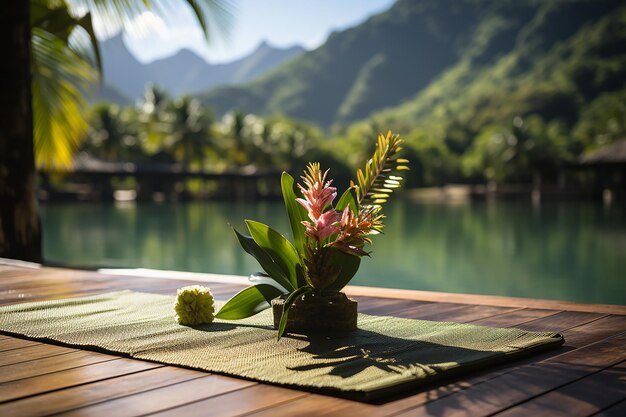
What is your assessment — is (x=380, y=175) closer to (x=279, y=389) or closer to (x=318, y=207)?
(x=318, y=207)

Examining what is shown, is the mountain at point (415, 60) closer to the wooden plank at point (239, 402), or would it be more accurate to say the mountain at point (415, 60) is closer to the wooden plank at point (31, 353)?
the wooden plank at point (31, 353)

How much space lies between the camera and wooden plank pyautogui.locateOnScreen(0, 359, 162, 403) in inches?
66.9

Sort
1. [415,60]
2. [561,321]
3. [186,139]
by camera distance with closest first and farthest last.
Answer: [561,321]
[186,139]
[415,60]

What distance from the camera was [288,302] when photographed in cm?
210

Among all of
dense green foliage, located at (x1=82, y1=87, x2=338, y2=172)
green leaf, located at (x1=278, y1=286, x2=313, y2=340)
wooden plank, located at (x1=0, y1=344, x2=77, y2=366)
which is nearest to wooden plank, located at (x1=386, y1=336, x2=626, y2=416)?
green leaf, located at (x1=278, y1=286, x2=313, y2=340)

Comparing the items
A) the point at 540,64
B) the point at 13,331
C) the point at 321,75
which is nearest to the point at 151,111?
the point at 13,331

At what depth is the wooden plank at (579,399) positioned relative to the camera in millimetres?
1497

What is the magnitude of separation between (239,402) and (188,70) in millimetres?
181468

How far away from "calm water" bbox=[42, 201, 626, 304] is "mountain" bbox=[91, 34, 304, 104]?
138471mm

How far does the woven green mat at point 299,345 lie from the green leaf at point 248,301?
0.05m

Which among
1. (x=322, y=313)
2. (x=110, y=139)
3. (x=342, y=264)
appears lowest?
(x=322, y=313)

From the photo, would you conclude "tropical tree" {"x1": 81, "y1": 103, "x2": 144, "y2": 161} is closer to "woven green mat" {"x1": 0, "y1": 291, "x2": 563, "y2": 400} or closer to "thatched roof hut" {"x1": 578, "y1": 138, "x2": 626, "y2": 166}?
"thatched roof hut" {"x1": 578, "y1": 138, "x2": 626, "y2": 166}

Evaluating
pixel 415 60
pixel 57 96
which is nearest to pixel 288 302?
pixel 57 96

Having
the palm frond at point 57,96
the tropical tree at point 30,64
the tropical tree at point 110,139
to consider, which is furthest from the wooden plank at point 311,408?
the tropical tree at point 110,139
